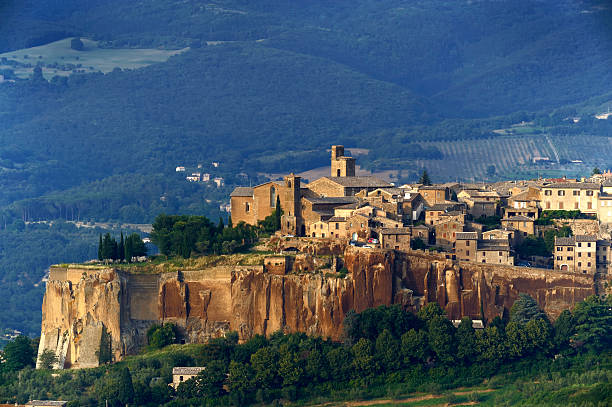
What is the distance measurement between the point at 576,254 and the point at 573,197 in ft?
16.9

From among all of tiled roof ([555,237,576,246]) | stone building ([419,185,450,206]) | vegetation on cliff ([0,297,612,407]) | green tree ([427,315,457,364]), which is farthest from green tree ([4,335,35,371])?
tiled roof ([555,237,576,246])

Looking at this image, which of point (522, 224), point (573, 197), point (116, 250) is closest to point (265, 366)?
point (116, 250)

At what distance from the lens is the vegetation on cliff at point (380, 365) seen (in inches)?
1965

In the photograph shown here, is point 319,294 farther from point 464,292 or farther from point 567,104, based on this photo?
point 567,104

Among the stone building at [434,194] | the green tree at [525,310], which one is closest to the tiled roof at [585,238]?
the green tree at [525,310]

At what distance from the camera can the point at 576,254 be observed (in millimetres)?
54094

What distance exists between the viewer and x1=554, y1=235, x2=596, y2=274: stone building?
5391cm

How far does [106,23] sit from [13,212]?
61416 mm

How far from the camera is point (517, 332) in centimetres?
5191

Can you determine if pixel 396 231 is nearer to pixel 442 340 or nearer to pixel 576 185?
pixel 442 340

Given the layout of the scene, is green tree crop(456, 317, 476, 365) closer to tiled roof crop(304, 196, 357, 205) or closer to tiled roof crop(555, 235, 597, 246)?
tiled roof crop(555, 235, 597, 246)

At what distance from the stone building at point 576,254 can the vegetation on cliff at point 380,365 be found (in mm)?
1555

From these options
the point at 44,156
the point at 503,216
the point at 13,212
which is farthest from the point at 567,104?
the point at 503,216

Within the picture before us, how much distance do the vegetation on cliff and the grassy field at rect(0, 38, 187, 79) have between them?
373ft
